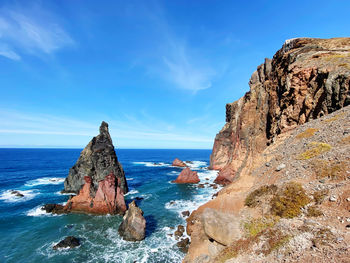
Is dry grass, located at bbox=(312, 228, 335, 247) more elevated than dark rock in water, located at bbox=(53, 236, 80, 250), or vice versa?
dry grass, located at bbox=(312, 228, 335, 247)

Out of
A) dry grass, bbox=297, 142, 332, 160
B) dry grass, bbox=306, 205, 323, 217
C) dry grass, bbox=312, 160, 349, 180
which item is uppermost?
dry grass, bbox=297, 142, 332, 160

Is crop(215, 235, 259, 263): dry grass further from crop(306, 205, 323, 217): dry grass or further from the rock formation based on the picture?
the rock formation

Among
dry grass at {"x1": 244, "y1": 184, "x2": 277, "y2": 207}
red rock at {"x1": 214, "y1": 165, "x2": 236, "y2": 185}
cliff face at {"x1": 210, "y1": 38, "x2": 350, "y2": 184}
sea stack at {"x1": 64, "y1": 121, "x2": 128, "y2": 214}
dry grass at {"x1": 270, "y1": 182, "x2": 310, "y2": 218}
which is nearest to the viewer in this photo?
Result: dry grass at {"x1": 270, "y1": 182, "x2": 310, "y2": 218}

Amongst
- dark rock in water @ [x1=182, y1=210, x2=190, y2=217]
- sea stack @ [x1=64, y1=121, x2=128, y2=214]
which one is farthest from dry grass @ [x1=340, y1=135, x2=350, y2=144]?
sea stack @ [x1=64, y1=121, x2=128, y2=214]

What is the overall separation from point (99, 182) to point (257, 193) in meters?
33.6

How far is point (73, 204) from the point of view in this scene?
36.4 m

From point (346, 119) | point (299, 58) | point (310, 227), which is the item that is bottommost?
point (310, 227)

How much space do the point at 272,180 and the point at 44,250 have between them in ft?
97.3

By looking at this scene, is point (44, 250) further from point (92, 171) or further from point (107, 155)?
point (107, 155)

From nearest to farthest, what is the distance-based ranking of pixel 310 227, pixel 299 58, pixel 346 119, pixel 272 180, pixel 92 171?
pixel 310 227 → pixel 272 180 → pixel 346 119 → pixel 299 58 → pixel 92 171

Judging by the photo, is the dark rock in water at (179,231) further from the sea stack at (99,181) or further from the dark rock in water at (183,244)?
the sea stack at (99,181)

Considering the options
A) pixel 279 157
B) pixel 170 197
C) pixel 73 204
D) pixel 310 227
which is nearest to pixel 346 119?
pixel 279 157

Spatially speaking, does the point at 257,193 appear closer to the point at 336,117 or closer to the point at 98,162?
the point at 336,117

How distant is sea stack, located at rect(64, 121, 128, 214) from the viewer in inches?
1395
